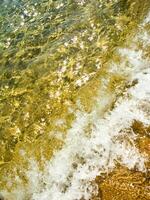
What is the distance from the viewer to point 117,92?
8773 mm

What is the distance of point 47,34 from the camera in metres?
12.0

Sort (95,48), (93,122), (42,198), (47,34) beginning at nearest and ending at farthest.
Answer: (42,198), (93,122), (95,48), (47,34)

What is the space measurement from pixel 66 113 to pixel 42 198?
7.69ft

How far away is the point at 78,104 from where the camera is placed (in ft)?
30.0

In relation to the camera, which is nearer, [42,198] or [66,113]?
[42,198]

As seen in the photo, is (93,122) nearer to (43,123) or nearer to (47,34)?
(43,123)

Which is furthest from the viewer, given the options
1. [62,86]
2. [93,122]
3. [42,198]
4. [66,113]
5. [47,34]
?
[47,34]

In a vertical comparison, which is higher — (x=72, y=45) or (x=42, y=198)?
(x=72, y=45)

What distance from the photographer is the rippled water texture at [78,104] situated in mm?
7379

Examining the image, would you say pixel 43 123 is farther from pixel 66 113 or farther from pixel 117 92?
pixel 117 92

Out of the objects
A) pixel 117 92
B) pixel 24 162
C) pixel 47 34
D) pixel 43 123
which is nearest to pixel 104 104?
pixel 117 92

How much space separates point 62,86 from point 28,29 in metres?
3.78

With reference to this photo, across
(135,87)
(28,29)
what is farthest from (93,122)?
(28,29)

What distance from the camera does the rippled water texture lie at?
24.2ft
